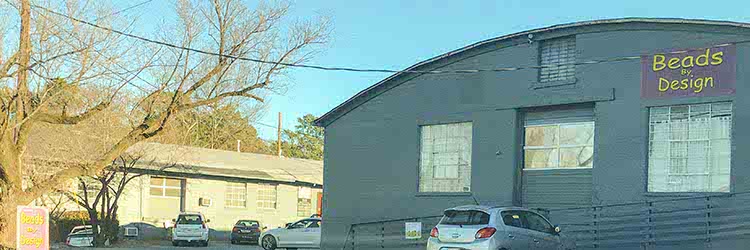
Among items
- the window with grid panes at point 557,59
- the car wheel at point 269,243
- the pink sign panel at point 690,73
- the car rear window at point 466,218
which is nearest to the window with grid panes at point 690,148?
the pink sign panel at point 690,73

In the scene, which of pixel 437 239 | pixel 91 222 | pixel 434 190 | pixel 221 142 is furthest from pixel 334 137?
pixel 221 142

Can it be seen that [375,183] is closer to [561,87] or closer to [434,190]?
[434,190]

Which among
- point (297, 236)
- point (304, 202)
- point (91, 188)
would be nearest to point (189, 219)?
point (91, 188)

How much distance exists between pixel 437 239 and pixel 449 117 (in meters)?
6.03

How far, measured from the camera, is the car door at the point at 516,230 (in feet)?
51.8

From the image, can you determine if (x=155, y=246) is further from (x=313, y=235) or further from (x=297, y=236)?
(x=313, y=235)

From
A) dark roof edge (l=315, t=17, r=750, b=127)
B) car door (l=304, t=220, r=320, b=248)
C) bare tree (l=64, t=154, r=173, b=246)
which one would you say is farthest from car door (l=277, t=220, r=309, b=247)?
bare tree (l=64, t=154, r=173, b=246)

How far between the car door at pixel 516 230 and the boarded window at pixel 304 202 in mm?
26512

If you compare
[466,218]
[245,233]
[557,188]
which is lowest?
[245,233]

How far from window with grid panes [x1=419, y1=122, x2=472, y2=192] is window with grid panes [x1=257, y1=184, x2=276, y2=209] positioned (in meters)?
18.9

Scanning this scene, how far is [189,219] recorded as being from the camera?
31344 millimetres

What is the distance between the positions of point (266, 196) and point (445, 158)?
1993 centimetres

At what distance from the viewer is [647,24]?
18141 millimetres

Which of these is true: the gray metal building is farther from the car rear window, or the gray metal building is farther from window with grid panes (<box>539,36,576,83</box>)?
the car rear window
